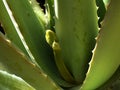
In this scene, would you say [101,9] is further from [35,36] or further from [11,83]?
[11,83]

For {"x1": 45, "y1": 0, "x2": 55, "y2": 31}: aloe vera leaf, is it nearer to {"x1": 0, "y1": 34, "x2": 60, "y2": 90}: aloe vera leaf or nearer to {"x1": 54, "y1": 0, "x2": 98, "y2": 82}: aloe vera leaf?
{"x1": 54, "y1": 0, "x2": 98, "y2": 82}: aloe vera leaf

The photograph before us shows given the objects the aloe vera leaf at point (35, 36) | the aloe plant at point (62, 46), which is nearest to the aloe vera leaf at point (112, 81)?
the aloe plant at point (62, 46)

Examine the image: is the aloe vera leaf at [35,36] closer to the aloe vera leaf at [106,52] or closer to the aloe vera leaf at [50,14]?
the aloe vera leaf at [50,14]

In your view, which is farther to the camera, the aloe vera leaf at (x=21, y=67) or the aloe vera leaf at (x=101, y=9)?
the aloe vera leaf at (x=101, y=9)

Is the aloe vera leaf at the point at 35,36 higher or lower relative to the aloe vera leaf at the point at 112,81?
higher

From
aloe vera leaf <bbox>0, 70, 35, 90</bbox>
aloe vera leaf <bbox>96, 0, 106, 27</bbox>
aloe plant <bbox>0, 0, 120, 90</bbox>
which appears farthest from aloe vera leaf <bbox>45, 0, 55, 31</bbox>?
aloe vera leaf <bbox>0, 70, 35, 90</bbox>

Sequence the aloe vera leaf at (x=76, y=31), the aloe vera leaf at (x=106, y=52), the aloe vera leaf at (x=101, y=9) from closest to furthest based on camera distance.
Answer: the aloe vera leaf at (x=106, y=52) → the aloe vera leaf at (x=76, y=31) → the aloe vera leaf at (x=101, y=9)

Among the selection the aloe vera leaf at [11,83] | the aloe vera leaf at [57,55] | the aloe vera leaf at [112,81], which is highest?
the aloe vera leaf at [11,83]

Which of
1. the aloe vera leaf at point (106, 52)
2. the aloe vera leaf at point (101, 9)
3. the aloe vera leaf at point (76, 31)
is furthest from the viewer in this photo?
the aloe vera leaf at point (101, 9)
